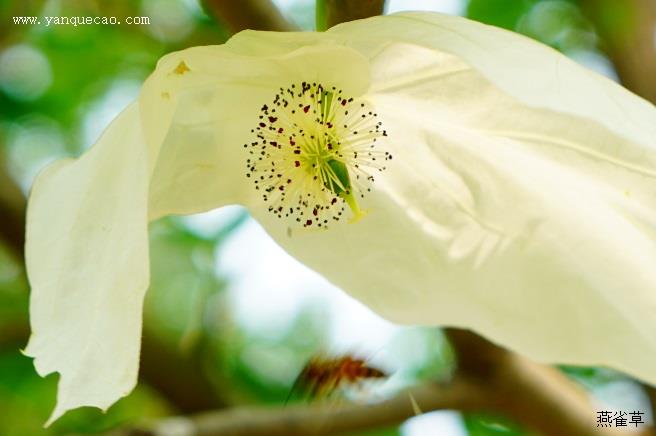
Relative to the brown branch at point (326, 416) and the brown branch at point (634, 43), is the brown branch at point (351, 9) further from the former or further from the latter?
the brown branch at point (634, 43)

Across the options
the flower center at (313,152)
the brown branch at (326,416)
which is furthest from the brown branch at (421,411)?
the flower center at (313,152)

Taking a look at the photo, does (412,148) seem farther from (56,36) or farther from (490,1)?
(56,36)

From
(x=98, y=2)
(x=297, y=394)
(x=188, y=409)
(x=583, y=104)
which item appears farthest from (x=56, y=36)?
(x=583, y=104)

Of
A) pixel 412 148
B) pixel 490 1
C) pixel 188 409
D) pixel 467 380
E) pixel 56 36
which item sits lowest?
pixel 188 409

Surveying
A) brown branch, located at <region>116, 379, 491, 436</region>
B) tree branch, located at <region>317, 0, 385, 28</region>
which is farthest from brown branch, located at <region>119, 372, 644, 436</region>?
tree branch, located at <region>317, 0, 385, 28</region>

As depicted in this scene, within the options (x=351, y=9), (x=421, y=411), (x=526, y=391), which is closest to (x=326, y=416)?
(x=421, y=411)

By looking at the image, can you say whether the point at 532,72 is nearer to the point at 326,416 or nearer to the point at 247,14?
the point at 247,14
